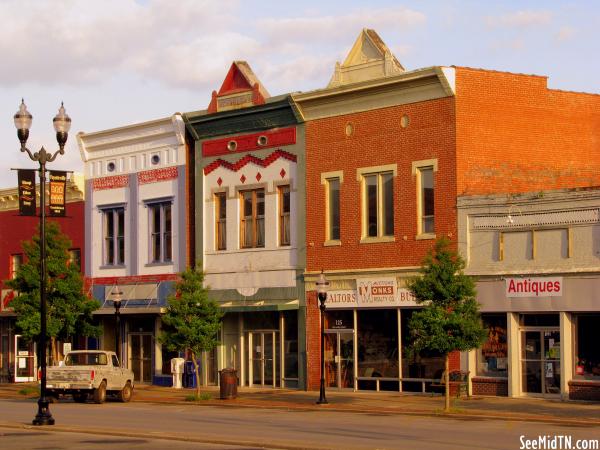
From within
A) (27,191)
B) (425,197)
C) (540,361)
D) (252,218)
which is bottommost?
(540,361)

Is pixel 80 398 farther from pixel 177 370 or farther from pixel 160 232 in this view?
pixel 160 232

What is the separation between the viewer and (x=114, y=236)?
4994cm

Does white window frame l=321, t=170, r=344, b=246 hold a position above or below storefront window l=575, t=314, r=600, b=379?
above

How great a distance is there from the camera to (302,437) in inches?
934

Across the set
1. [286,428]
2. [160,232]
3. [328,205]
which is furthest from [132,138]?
[286,428]

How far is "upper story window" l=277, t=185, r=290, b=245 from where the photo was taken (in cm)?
4300

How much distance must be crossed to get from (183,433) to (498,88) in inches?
711

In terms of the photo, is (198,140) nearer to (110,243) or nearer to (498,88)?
(110,243)

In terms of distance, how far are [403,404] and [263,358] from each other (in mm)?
10353

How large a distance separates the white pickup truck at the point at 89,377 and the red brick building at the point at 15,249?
44.4ft

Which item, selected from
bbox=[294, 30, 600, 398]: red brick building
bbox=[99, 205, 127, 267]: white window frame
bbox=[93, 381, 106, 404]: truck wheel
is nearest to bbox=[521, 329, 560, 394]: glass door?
bbox=[294, 30, 600, 398]: red brick building

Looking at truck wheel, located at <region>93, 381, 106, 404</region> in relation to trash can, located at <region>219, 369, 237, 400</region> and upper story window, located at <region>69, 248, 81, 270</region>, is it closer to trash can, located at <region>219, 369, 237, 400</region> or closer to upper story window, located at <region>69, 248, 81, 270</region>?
trash can, located at <region>219, 369, 237, 400</region>

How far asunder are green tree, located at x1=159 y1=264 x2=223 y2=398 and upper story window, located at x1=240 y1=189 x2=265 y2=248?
15.0 feet

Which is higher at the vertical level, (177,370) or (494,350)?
(494,350)
